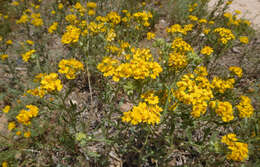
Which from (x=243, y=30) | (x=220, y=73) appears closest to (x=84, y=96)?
(x=220, y=73)

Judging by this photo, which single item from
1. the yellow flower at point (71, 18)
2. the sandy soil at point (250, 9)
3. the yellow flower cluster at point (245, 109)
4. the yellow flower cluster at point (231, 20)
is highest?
the sandy soil at point (250, 9)

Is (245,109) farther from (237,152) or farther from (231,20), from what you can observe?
(231,20)

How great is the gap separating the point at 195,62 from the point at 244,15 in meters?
4.95

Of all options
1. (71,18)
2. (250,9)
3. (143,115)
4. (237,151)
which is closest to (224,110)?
(237,151)

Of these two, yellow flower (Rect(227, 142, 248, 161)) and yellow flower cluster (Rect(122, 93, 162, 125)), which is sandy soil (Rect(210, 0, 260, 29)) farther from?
yellow flower cluster (Rect(122, 93, 162, 125))

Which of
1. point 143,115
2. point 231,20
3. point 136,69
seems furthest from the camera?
point 231,20

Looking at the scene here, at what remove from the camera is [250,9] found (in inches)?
239

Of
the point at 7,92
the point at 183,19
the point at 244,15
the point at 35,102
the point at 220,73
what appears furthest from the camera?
the point at 244,15

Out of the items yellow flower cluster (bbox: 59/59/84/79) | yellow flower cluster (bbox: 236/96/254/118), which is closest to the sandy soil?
yellow flower cluster (bbox: 236/96/254/118)

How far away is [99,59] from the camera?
3537 millimetres

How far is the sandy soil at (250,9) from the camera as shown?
18.0 ft

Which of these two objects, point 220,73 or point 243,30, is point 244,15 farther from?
point 220,73

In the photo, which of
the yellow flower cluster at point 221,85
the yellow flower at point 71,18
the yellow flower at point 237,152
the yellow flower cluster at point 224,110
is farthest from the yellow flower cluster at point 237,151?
the yellow flower at point 71,18

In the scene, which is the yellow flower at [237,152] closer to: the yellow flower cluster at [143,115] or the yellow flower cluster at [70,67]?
the yellow flower cluster at [143,115]
